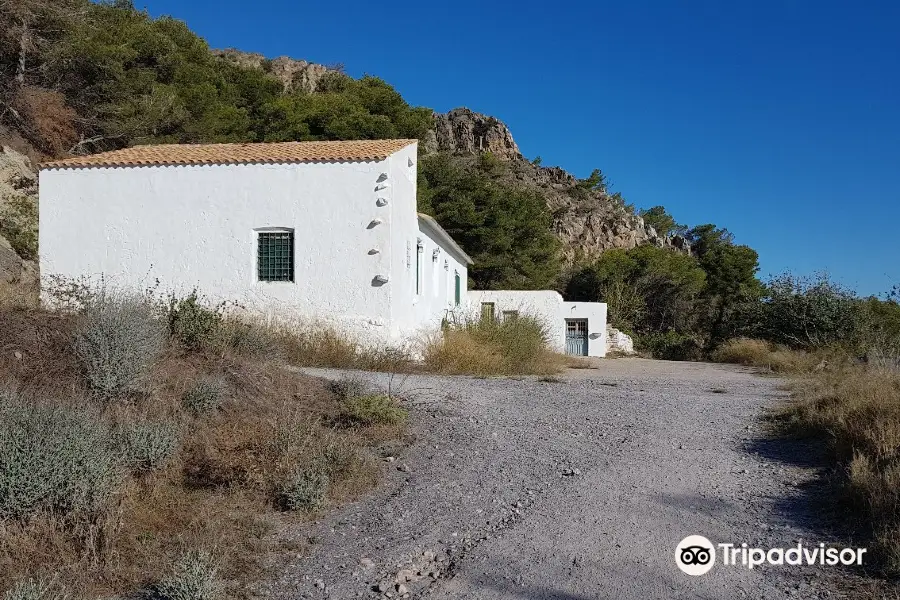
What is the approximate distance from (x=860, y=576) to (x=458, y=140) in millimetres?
57673

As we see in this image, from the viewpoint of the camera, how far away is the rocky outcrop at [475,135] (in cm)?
5809

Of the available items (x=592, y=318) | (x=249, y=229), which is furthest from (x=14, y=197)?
(x=592, y=318)

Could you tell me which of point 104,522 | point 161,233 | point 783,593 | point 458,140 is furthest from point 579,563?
point 458,140

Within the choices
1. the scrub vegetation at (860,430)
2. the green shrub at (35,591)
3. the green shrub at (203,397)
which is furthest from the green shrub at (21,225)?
the scrub vegetation at (860,430)

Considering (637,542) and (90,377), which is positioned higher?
(90,377)

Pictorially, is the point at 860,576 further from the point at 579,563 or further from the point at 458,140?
the point at 458,140

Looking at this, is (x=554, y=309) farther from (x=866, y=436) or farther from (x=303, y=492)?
(x=303, y=492)

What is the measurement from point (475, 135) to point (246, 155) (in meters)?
47.9

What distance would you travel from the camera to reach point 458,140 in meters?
59.0

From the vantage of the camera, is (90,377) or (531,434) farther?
(531,434)

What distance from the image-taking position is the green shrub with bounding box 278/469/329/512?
4.89m

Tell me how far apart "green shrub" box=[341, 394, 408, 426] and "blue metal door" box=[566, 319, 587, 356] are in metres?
20.2

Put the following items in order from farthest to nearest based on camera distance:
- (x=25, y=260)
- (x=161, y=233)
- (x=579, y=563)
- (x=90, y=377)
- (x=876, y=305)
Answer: (x=876, y=305) → (x=25, y=260) → (x=161, y=233) → (x=90, y=377) → (x=579, y=563)

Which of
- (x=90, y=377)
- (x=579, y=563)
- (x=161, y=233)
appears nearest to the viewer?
(x=579, y=563)
